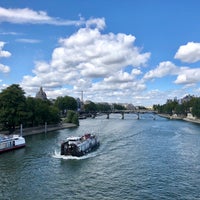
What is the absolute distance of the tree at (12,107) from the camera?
92.6 meters

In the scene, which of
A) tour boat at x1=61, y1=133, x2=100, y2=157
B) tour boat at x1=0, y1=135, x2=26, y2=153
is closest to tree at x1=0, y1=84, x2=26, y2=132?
tour boat at x1=0, y1=135, x2=26, y2=153

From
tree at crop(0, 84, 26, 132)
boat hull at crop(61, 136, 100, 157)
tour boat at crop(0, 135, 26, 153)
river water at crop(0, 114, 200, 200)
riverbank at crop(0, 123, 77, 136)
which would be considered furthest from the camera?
riverbank at crop(0, 123, 77, 136)

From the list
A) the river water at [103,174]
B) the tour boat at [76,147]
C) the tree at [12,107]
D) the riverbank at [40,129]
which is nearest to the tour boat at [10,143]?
the river water at [103,174]

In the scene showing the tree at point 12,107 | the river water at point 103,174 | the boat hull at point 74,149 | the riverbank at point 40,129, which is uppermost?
the tree at point 12,107

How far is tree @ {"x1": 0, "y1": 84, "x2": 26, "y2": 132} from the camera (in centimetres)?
9262

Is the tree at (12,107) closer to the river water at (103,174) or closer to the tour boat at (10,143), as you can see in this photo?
the tour boat at (10,143)

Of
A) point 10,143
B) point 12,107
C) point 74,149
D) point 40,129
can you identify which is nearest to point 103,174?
point 74,149

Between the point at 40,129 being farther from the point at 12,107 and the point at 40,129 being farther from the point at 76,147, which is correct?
the point at 76,147

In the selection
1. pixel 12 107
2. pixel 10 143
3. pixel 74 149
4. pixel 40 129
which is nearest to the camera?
pixel 74 149

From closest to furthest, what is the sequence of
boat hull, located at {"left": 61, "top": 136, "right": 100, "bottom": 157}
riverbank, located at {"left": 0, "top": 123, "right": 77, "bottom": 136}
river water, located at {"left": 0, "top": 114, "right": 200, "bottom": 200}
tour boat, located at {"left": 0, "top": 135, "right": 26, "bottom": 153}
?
1. river water, located at {"left": 0, "top": 114, "right": 200, "bottom": 200}
2. boat hull, located at {"left": 61, "top": 136, "right": 100, "bottom": 157}
3. tour boat, located at {"left": 0, "top": 135, "right": 26, "bottom": 153}
4. riverbank, located at {"left": 0, "top": 123, "right": 77, "bottom": 136}

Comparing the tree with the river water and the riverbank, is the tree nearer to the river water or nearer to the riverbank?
the riverbank

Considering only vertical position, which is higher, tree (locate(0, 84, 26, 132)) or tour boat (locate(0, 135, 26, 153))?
tree (locate(0, 84, 26, 132))

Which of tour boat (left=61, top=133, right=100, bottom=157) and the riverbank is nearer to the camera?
tour boat (left=61, top=133, right=100, bottom=157)

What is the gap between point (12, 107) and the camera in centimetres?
9431
